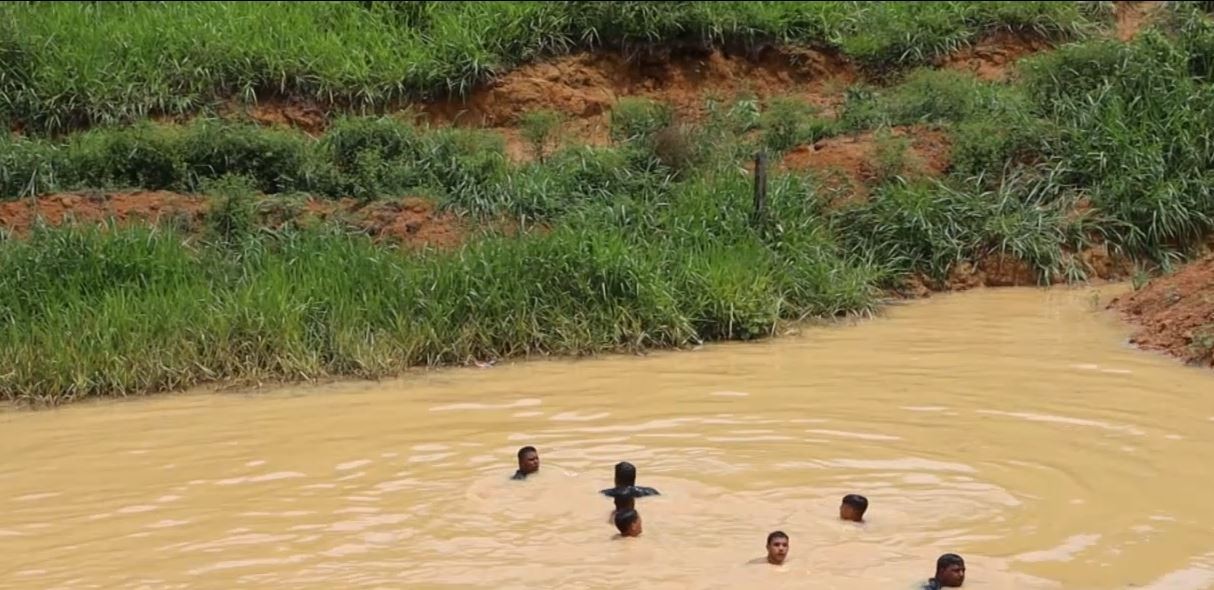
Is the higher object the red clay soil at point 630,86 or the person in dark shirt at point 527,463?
the red clay soil at point 630,86

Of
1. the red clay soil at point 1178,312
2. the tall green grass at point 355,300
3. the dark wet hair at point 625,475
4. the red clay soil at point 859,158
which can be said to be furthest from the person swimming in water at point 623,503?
the red clay soil at point 859,158

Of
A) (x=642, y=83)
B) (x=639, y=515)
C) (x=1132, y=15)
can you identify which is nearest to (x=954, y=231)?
(x=642, y=83)

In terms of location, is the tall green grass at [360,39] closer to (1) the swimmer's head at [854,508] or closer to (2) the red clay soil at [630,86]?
(2) the red clay soil at [630,86]

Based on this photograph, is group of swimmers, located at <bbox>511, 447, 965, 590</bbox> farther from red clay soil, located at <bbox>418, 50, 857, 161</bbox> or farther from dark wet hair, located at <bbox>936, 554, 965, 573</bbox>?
red clay soil, located at <bbox>418, 50, 857, 161</bbox>

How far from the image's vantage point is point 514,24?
17.6m

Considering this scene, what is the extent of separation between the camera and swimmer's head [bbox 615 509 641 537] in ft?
20.5

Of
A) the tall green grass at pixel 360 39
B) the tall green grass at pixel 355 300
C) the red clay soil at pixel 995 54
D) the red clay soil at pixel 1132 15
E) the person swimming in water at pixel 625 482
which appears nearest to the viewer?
the person swimming in water at pixel 625 482

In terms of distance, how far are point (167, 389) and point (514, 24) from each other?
868 centimetres

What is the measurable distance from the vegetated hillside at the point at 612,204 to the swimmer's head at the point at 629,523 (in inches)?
170

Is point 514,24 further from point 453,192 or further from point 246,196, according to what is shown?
point 246,196

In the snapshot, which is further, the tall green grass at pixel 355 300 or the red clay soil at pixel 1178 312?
the tall green grass at pixel 355 300

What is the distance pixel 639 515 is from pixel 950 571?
1469 mm

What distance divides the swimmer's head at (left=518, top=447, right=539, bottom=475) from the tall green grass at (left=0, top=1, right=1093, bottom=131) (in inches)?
398

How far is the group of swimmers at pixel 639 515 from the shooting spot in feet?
18.1
